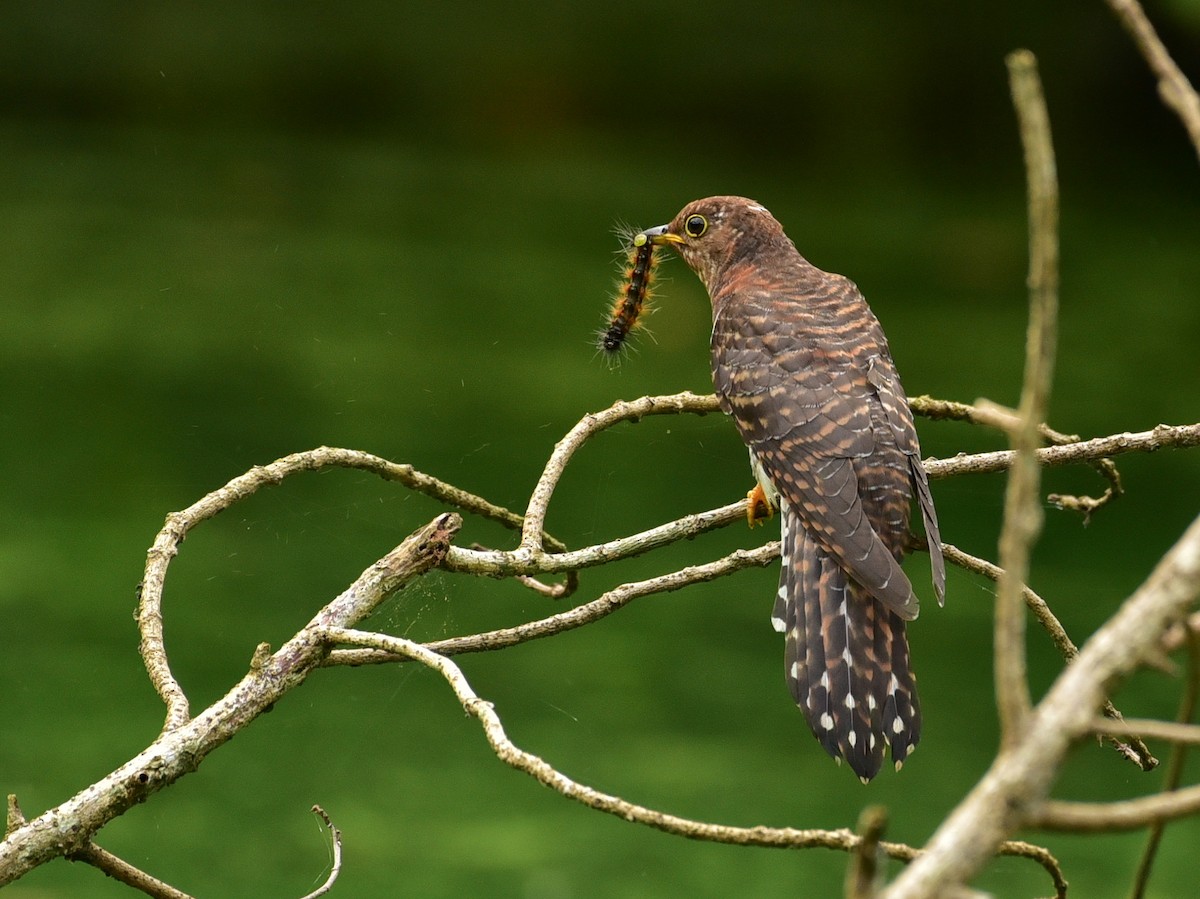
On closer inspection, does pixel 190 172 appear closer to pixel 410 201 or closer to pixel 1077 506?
pixel 410 201

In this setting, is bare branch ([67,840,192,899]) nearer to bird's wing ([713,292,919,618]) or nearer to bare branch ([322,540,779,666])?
bare branch ([322,540,779,666])

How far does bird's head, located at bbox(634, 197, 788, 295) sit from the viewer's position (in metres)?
2.66

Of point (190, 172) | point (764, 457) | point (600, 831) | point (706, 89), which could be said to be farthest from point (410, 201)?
point (764, 457)

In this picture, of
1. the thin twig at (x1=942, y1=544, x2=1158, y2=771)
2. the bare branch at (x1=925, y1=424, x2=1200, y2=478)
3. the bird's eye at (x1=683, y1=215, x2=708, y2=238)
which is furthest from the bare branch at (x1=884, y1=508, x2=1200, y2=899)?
the bird's eye at (x1=683, y1=215, x2=708, y2=238)

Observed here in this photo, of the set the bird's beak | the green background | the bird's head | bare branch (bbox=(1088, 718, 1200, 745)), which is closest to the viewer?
bare branch (bbox=(1088, 718, 1200, 745))

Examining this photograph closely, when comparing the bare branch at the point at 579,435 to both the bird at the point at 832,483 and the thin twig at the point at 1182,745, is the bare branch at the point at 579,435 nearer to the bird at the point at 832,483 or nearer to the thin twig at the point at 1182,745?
the bird at the point at 832,483

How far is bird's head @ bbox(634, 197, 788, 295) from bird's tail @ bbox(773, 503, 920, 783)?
0.89 meters

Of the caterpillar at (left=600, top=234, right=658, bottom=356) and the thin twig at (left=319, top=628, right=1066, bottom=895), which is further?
the caterpillar at (left=600, top=234, right=658, bottom=356)

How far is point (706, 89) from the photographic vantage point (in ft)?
38.4

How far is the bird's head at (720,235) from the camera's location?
2.66m

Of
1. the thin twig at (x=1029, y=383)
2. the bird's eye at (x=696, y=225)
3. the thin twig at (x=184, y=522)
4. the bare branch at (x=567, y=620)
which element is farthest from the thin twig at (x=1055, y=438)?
the thin twig at (x=1029, y=383)

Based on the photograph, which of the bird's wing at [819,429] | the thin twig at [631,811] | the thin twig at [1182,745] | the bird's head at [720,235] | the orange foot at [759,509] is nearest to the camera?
the thin twig at [1182,745]

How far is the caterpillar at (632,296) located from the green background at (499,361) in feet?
2.52

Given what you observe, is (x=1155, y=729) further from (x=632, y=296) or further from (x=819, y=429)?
(x=632, y=296)
